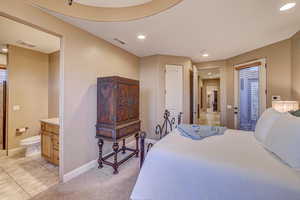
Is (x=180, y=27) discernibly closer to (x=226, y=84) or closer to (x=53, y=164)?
(x=226, y=84)

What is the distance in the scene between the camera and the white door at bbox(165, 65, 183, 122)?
156 inches

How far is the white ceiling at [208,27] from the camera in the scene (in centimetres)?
185

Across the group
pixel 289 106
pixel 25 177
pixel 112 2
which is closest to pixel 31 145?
pixel 25 177

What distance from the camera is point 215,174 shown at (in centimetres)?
120

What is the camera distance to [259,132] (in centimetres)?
191

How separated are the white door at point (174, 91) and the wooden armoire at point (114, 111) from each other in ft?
5.00

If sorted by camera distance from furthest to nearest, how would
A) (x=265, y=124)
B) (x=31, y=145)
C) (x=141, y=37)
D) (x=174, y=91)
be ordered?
(x=174, y=91) → (x=31, y=145) → (x=141, y=37) → (x=265, y=124)

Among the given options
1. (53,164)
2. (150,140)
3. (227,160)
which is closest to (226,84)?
(150,140)

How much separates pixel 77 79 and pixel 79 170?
162 centimetres

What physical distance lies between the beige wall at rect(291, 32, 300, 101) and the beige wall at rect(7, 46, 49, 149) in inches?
233

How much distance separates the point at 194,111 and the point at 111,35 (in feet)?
10.5

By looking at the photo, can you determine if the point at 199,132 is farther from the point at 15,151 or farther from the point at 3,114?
the point at 3,114

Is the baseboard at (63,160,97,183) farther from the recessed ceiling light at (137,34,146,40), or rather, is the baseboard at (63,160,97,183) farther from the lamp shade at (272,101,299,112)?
the lamp shade at (272,101,299,112)

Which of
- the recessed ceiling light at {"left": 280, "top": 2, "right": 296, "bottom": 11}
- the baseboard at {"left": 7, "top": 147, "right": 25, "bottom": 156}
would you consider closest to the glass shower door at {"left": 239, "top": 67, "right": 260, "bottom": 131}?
the recessed ceiling light at {"left": 280, "top": 2, "right": 296, "bottom": 11}
